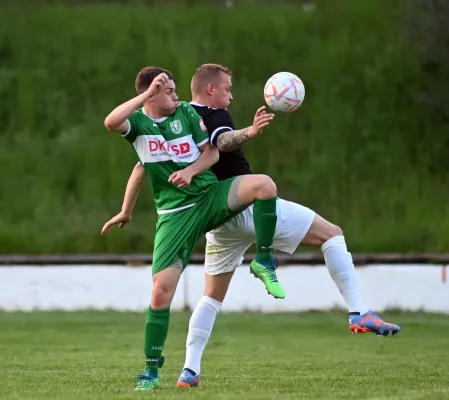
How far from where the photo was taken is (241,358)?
9508mm

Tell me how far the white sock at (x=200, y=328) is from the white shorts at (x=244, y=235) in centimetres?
22

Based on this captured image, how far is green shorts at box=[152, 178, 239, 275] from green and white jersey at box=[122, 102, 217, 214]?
6 cm

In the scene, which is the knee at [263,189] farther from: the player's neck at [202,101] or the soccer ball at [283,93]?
the player's neck at [202,101]

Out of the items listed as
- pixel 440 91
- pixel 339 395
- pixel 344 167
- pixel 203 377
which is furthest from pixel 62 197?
pixel 339 395

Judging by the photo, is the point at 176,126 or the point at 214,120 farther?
the point at 214,120

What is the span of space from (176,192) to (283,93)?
38.1 inches

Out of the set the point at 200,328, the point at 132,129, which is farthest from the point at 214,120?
the point at 200,328

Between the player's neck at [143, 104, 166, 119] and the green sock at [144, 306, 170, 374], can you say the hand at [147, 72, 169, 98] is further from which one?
the green sock at [144, 306, 170, 374]

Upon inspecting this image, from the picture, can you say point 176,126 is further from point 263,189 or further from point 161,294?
point 161,294

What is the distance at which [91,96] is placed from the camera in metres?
20.9

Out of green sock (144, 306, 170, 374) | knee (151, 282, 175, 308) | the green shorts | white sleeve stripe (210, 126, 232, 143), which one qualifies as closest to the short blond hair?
white sleeve stripe (210, 126, 232, 143)

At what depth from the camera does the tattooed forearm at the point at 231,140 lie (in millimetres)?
6711

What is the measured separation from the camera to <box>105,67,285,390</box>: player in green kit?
6688mm

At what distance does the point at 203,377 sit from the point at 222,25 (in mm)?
14926
